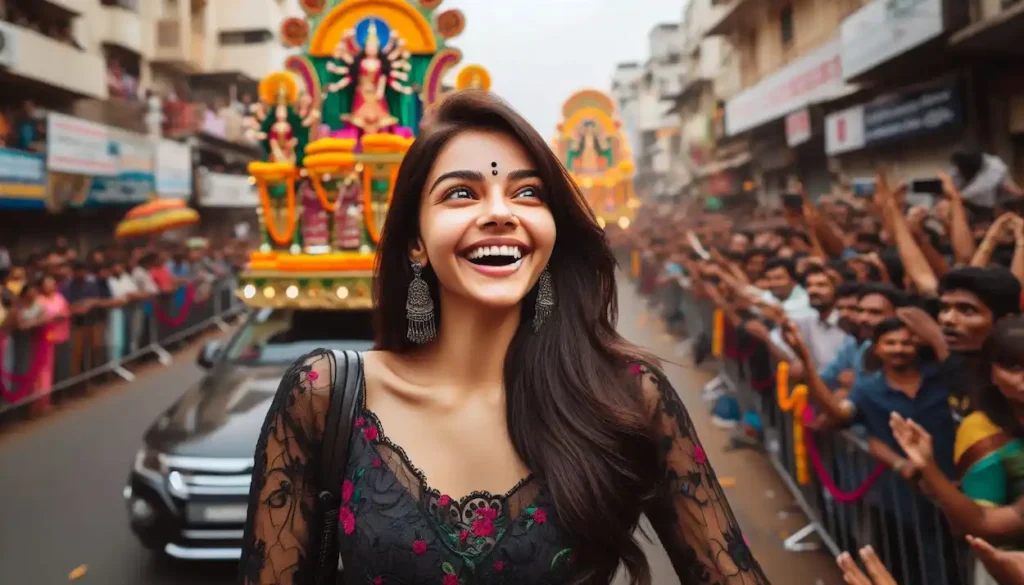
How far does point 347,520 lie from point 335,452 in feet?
0.46

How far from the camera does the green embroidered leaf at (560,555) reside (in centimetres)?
157

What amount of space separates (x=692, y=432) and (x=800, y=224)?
23.6 ft

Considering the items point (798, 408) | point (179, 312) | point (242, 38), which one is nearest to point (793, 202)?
point (798, 408)

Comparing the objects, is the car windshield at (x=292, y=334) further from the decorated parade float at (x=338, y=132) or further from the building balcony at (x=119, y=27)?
the building balcony at (x=119, y=27)

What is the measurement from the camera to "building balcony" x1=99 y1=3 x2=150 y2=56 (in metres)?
24.1

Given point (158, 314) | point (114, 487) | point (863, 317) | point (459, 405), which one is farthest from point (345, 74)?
point (158, 314)

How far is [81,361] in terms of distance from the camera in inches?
405

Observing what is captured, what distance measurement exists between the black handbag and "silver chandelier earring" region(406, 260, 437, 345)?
144 millimetres

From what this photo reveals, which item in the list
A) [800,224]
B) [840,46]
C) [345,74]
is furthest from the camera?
[840,46]

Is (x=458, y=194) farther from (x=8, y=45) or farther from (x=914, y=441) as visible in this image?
(x=8, y=45)

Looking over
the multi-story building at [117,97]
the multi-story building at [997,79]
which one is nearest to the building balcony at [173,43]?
the multi-story building at [117,97]

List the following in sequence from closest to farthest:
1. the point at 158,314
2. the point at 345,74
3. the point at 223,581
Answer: the point at 223,581 → the point at 345,74 → the point at 158,314

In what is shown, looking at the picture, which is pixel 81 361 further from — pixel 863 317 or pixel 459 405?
pixel 459 405

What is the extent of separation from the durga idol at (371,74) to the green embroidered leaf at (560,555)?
603 centimetres
